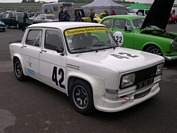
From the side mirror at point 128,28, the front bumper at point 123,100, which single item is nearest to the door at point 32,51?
the front bumper at point 123,100

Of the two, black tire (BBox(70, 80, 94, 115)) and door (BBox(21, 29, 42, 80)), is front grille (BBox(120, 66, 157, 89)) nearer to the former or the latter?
black tire (BBox(70, 80, 94, 115))

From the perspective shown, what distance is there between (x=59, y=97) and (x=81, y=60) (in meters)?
1.42

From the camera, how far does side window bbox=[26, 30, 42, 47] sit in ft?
16.4

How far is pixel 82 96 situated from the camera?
3.93m

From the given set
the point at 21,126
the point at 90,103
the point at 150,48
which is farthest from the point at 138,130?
the point at 150,48

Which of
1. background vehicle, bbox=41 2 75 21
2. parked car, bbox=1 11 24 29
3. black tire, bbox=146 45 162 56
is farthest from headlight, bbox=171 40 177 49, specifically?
background vehicle, bbox=41 2 75 21

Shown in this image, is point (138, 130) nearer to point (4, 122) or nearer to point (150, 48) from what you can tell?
point (4, 122)

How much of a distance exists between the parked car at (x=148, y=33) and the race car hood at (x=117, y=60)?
3080mm

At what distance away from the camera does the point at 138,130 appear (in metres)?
3.40

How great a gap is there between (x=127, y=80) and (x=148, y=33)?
4.83 meters

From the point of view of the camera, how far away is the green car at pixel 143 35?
23.0ft

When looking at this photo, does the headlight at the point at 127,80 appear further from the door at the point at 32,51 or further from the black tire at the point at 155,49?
the black tire at the point at 155,49

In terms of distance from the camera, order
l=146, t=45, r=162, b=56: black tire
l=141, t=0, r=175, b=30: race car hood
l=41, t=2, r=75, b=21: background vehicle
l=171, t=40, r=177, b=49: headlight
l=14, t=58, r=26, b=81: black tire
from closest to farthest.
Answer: l=14, t=58, r=26, b=81: black tire → l=171, t=40, r=177, b=49: headlight → l=146, t=45, r=162, b=56: black tire → l=141, t=0, r=175, b=30: race car hood → l=41, t=2, r=75, b=21: background vehicle

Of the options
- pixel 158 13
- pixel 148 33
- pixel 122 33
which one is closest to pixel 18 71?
pixel 122 33
